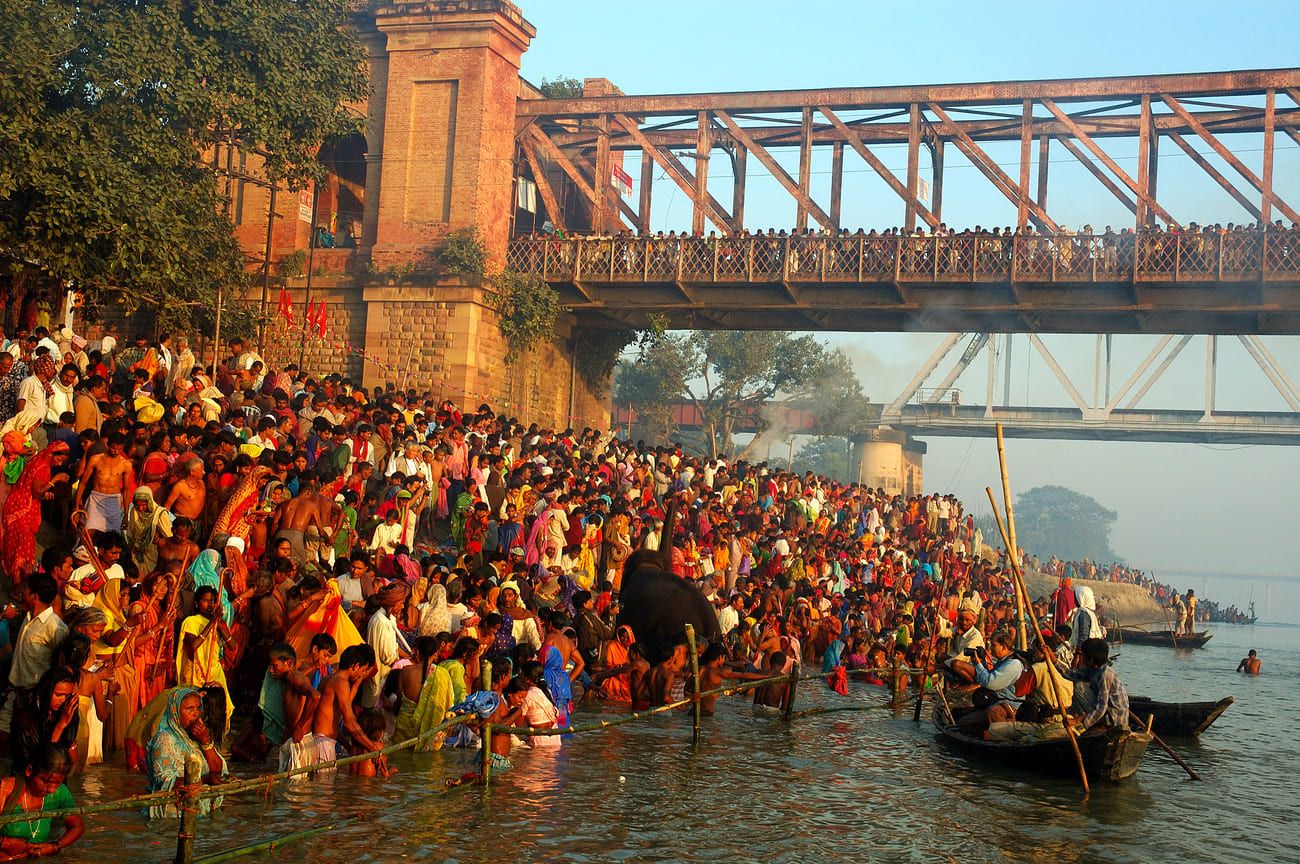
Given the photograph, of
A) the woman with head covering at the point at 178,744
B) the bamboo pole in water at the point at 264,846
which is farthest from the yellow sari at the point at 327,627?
the bamboo pole in water at the point at 264,846

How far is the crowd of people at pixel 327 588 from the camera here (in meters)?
10.4

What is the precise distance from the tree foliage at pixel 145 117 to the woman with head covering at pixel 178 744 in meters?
12.7

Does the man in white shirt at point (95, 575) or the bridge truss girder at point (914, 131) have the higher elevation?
the bridge truss girder at point (914, 131)

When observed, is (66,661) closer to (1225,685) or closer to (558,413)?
(558,413)

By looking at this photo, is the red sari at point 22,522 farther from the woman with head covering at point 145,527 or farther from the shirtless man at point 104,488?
the woman with head covering at point 145,527

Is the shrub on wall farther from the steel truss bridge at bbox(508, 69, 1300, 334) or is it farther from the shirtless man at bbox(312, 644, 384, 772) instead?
the shirtless man at bbox(312, 644, 384, 772)

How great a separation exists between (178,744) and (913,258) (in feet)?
72.0

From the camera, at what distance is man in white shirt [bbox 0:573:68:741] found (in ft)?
32.9

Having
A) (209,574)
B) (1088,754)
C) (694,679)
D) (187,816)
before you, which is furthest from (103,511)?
(1088,754)

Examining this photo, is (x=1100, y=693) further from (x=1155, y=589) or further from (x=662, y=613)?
(x=1155, y=589)

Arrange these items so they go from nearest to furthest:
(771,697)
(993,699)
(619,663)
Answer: (993,699)
(619,663)
(771,697)

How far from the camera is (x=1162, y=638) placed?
43.2 meters

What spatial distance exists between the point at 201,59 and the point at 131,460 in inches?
408

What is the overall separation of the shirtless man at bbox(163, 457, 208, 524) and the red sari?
47.2 inches
